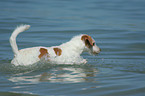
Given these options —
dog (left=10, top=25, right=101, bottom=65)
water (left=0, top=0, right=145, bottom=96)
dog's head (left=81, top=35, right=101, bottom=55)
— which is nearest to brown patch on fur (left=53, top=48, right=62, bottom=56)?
dog (left=10, top=25, right=101, bottom=65)

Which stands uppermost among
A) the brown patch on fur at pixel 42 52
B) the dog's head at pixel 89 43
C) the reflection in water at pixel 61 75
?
the dog's head at pixel 89 43

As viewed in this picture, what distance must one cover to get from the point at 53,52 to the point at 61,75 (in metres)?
0.68

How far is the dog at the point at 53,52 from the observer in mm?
6941

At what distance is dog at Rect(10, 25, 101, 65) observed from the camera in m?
6.94

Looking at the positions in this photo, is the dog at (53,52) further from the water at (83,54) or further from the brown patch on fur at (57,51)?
the water at (83,54)

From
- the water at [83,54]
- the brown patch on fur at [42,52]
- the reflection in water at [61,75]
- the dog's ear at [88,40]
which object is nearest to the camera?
the water at [83,54]

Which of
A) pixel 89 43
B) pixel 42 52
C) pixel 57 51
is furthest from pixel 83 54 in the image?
pixel 42 52

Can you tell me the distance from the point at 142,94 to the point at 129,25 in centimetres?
892

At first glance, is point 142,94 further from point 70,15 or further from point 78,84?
point 70,15

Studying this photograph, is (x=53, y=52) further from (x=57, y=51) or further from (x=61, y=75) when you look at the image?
(x=61, y=75)

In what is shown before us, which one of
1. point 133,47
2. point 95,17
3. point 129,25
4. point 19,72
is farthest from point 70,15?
point 19,72

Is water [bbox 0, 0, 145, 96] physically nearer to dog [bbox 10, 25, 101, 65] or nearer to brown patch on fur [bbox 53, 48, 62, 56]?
dog [bbox 10, 25, 101, 65]

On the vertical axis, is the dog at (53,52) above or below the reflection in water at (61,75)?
above

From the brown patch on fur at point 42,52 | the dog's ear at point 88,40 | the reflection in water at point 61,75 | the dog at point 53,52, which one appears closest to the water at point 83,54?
the reflection in water at point 61,75
